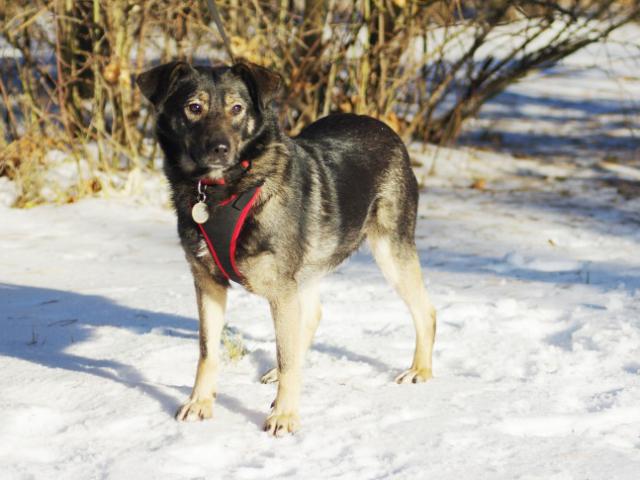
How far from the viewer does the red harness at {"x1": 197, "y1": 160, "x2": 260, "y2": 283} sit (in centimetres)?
352

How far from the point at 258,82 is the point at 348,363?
1.55 meters

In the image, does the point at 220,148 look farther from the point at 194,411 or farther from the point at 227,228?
the point at 194,411

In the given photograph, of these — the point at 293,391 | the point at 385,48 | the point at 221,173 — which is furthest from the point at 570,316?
the point at 385,48

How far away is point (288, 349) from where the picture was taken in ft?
12.1

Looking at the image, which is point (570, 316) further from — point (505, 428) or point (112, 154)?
point (112, 154)

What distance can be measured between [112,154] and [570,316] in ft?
16.2

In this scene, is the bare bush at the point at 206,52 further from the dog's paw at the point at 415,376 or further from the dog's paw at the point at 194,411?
the dog's paw at the point at 194,411

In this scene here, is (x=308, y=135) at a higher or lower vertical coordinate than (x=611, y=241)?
higher

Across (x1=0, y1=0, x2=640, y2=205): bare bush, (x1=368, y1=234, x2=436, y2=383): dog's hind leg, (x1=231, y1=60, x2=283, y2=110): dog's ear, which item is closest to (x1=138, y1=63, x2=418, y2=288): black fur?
(x1=231, y1=60, x2=283, y2=110): dog's ear

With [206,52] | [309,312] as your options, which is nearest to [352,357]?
[309,312]

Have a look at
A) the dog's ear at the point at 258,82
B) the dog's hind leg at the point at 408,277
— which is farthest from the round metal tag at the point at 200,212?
the dog's hind leg at the point at 408,277

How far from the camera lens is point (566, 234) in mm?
7098

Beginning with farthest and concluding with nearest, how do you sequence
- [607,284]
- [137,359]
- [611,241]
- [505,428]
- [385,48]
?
[385,48] < [611,241] < [607,284] < [137,359] < [505,428]

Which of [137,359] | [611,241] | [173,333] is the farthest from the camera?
[611,241]
